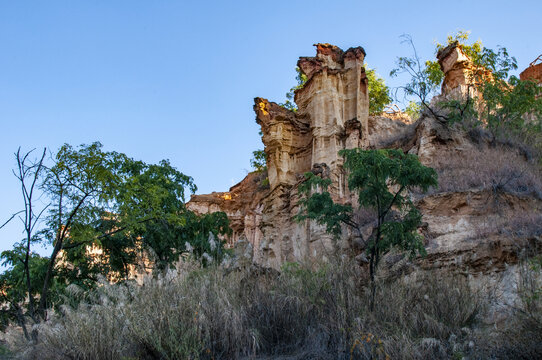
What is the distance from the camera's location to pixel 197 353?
7.77 m

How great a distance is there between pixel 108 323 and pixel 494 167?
1279 cm

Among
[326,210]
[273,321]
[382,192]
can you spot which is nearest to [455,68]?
[382,192]

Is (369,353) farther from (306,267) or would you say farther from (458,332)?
(306,267)

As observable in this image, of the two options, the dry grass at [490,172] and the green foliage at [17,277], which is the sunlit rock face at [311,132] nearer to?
the dry grass at [490,172]

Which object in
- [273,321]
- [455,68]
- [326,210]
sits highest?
[455,68]

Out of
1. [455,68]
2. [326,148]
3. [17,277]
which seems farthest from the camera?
[455,68]

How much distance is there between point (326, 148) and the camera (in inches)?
851

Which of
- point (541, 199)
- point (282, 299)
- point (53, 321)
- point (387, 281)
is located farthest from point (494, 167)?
point (53, 321)

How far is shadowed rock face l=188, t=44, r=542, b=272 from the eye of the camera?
577 inches

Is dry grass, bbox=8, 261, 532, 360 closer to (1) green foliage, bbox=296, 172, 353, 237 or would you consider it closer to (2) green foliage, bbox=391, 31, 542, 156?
(1) green foliage, bbox=296, 172, 353, 237

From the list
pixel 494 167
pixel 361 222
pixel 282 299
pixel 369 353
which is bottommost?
pixel 369 353

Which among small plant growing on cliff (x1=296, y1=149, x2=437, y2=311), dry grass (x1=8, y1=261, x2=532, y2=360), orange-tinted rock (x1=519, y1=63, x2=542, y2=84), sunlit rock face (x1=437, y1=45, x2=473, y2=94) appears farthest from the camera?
orange-tinted rock (x1=519, y1=63, x2=542, y2=84)

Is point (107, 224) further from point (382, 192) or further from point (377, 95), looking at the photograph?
point (377, 95)

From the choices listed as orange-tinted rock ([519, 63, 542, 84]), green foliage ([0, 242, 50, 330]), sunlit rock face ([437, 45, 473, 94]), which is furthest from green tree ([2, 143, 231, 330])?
orange-tinted rock ([519, 63, 542, 84])
